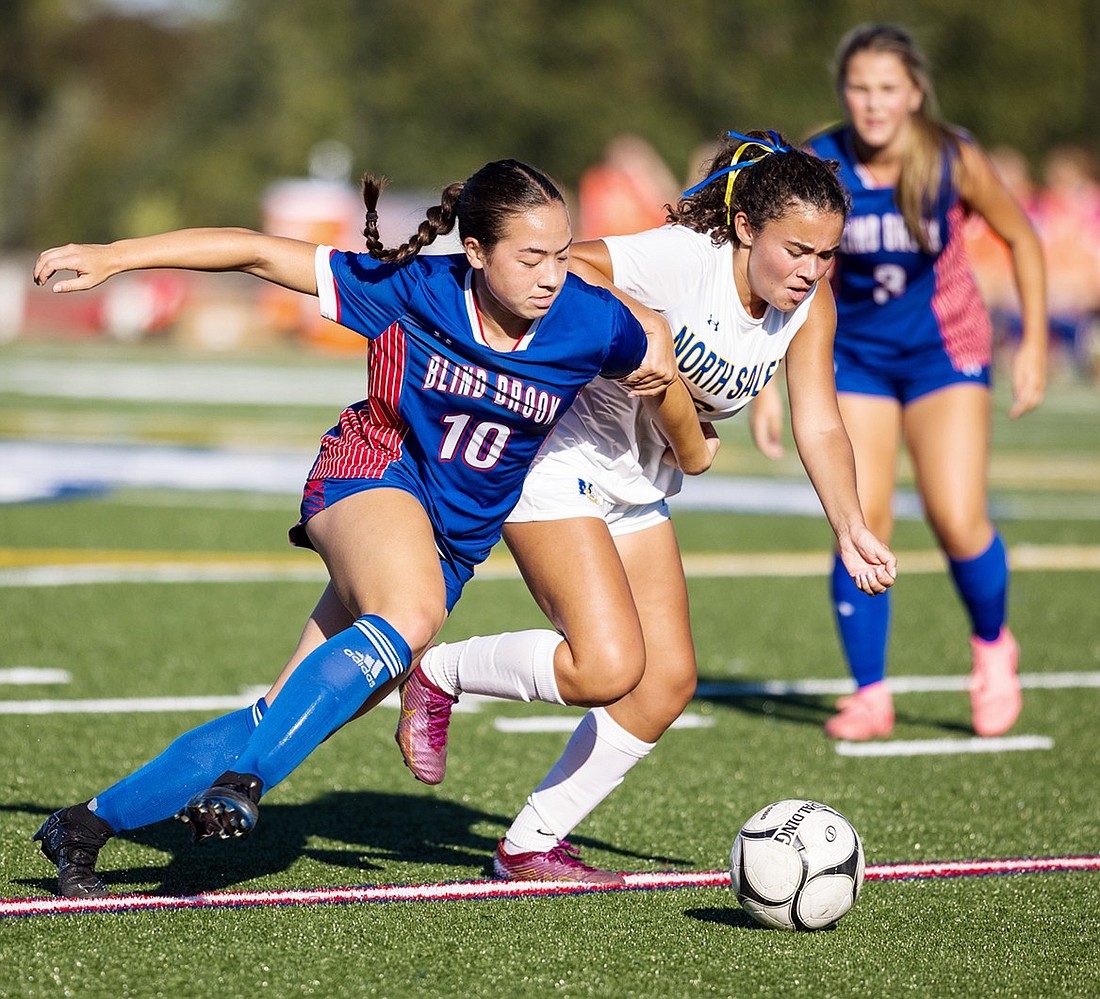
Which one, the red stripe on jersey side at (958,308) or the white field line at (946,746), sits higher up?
the red stripe on jersey side at (958,308)

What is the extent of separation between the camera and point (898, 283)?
6.29 meters

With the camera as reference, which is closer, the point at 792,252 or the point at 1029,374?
the point at 792,252

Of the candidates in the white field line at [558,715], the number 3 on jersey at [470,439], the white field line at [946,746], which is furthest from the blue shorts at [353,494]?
the white field line at [946,746]

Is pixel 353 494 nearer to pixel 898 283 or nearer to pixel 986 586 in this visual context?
pixel 898 283

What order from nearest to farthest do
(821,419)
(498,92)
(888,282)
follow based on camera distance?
(821,419) < (888,282) < (498,92)

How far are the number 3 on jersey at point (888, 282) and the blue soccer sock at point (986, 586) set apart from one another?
0.96 m

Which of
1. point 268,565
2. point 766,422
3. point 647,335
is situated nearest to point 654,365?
point 647,335

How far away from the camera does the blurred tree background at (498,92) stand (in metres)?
42.9

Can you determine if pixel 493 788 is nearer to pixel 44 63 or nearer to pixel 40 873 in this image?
pixel 40 873

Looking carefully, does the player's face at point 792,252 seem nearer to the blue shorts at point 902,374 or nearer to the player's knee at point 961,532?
the blue shorts at point 902,374

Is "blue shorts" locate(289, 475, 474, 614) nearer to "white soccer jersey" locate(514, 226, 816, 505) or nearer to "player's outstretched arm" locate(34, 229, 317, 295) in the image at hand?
"white soccer jersey" locate(514, 226, 816, 505)

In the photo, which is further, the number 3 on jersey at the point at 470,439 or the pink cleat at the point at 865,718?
the pink cleat at the point at 865,718

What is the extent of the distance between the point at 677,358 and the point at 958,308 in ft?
7.47

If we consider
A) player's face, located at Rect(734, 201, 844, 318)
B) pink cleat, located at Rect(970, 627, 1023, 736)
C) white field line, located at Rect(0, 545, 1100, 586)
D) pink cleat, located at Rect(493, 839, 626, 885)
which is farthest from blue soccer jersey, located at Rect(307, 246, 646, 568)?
white field line, located at Rect(0, 545, 1100, 586)
